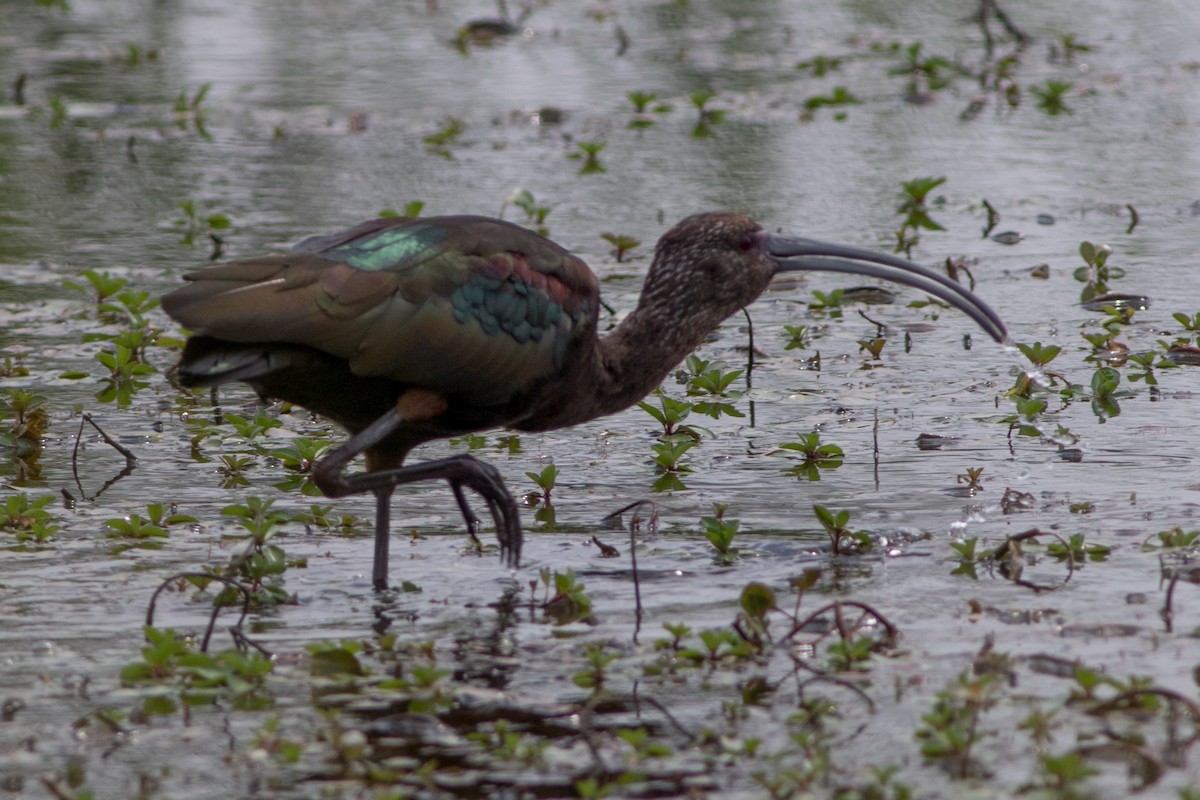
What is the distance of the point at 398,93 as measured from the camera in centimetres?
1401

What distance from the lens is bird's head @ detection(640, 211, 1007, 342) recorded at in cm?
562

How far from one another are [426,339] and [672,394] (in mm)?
2240

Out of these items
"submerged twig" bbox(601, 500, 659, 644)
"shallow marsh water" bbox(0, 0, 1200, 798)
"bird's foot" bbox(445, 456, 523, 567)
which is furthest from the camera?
"bird's foot" bbox(445, 456, 523, 567)

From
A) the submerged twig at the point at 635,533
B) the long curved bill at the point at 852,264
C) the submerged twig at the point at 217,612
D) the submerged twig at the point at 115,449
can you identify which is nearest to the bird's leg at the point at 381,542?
the submerged twig at the point at 217,612

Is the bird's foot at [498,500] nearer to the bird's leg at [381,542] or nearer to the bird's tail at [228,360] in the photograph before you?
the bird's leg at [381,542]

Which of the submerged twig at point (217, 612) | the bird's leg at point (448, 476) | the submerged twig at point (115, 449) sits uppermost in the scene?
the submerged twig at point (115, 449)

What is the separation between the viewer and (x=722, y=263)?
18.4ft

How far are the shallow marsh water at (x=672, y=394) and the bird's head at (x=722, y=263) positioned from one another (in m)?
0.63

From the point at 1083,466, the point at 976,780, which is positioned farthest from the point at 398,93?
the point at 976,780

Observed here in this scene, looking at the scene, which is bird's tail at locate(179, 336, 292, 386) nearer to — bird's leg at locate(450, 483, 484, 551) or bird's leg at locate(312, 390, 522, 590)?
bird's leg at locate(312, 390, 522, 590)

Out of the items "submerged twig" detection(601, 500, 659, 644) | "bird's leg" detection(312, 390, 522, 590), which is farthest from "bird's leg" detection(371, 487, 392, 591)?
"submerged twig" detection(601, 500, 659, 644)

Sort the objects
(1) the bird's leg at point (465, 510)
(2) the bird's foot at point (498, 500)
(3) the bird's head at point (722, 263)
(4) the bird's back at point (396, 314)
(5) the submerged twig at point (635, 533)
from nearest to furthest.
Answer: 1. (5) the submerged twig at point (635, 533)
2. (4) the bird's back at point (396, 314)
3. (2) the bird's foot at point (498, 500)
4. (1) the bird's leg at point (465, 510)
5. (3) the bird's head at point (722, 263)

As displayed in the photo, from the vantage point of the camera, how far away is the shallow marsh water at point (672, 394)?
416 centimetres

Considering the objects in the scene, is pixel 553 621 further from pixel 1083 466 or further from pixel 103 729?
pixel 1083 466
